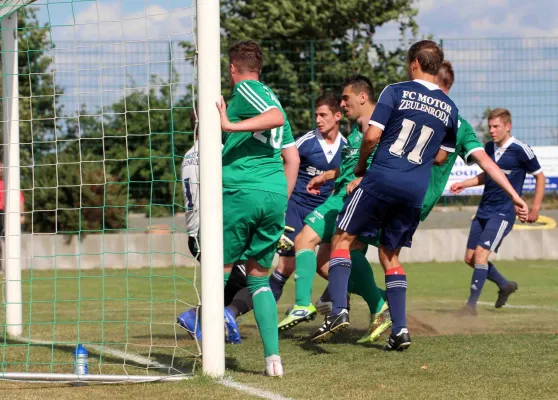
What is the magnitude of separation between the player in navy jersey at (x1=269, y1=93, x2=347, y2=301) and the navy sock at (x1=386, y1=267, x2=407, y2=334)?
5.04 feet

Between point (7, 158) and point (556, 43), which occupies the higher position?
point (556, 43)

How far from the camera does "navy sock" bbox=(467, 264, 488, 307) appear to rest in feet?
29.7

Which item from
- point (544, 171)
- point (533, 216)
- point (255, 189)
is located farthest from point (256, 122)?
point (544, 171)

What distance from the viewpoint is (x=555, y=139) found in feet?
49.6

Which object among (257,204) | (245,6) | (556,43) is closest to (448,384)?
(257,204)

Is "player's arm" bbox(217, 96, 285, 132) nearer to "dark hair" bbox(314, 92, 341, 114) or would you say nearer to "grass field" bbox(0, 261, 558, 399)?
"grass field" bbox(0, 261, 558, 399)

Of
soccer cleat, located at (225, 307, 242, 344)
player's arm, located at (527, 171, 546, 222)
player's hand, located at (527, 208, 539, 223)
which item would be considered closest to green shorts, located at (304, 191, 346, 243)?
soccer cleat, located at (225, 307, 242, 344)

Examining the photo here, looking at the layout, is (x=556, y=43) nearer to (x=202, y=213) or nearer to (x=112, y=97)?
(x=112, y=97)

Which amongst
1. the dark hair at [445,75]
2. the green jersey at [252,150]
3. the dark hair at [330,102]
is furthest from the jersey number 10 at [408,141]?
the dark hair at [330,102]

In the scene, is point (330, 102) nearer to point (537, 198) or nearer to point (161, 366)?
point (537, 198)

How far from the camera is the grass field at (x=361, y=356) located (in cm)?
493

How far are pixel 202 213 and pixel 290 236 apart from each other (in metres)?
2.96

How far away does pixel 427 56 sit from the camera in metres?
6.25

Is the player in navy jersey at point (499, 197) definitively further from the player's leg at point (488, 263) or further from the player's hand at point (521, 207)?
the player's hand at point (521, 207)
